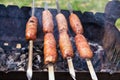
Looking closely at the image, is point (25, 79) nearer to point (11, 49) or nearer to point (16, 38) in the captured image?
point (11, 49)

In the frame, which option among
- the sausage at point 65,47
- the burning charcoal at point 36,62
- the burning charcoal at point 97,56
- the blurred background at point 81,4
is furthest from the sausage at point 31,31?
the blurred background at point 81,4

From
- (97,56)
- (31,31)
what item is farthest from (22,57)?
(97,56)

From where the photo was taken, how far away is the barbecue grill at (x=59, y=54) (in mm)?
3559

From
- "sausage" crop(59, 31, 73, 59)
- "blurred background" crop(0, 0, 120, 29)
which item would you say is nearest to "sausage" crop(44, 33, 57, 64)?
"sausage" crop(59, 31, 73, 59)

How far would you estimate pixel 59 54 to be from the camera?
4125 millimetres

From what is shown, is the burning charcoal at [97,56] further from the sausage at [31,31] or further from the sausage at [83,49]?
the sausage at [31,31]

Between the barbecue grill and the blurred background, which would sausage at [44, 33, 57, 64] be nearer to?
the barbecue grill

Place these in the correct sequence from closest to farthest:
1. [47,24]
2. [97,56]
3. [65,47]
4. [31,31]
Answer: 1. [65,47]
2. [31,31]
3. [47,24]
4. [97,56]

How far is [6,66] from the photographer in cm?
378

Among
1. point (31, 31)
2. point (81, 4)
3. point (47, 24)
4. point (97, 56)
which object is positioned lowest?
point (97, 56)

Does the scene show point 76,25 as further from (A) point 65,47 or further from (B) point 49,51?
(B) point 49,51

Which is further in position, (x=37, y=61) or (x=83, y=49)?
(x=37, y=61)

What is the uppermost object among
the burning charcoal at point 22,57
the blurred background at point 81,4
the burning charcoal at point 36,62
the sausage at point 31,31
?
the blurred background at point 81,4

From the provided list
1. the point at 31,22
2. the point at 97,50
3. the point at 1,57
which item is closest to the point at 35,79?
the point at 1,57
